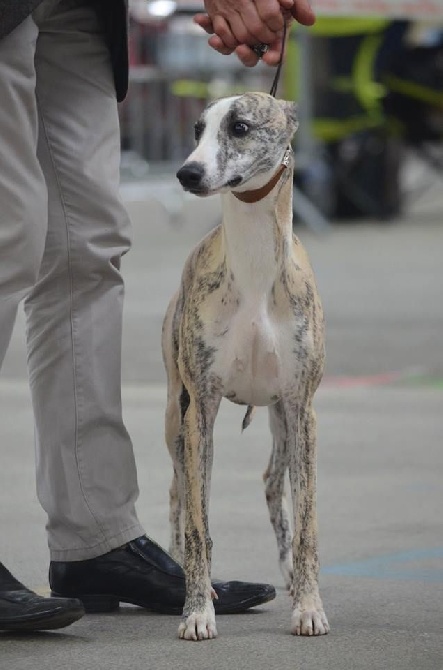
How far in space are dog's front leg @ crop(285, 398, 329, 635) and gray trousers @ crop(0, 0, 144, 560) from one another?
1.43 feet

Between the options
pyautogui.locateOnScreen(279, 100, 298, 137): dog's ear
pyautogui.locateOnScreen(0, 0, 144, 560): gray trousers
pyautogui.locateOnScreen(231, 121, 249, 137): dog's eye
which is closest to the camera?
pyautogui.locateOnScreen(231, 121, 249, 137): dog's eye

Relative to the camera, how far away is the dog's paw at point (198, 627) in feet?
11.1

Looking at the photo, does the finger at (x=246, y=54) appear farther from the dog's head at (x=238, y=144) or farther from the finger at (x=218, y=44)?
the dog's head at (x=238, y=144)

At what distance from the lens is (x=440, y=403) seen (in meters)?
6.93

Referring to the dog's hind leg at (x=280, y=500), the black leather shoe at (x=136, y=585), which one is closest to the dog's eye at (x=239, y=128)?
the dog's hind leg at (x=280, y=500)

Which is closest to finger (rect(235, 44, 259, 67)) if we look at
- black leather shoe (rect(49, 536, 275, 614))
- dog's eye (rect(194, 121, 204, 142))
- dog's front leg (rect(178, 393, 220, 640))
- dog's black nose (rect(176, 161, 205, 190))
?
dog's eye (rect(194, 121, 204, 142))

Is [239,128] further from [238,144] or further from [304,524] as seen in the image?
[304,524]

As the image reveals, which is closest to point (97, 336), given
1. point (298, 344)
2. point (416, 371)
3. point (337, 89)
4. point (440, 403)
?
point (298, 344)

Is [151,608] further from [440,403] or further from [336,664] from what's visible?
[440,403]

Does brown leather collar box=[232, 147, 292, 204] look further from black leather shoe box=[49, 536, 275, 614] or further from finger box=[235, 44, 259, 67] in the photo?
black leather shoe box=[49, 536, 275, 614]

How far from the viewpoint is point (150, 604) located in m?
3.73

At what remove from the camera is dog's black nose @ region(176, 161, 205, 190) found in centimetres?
323

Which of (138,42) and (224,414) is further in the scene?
(138,42)

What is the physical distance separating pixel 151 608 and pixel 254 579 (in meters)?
0.46
